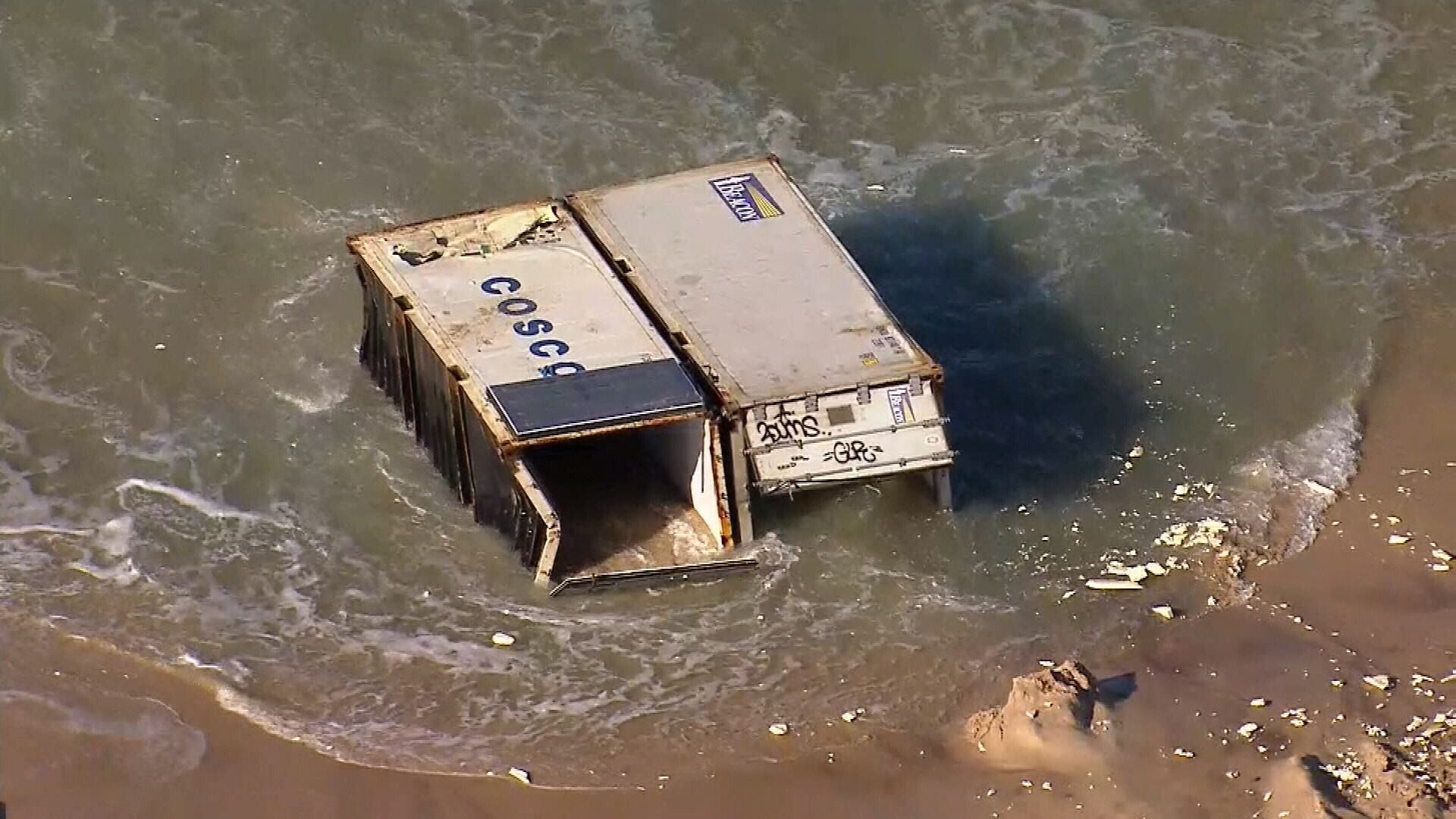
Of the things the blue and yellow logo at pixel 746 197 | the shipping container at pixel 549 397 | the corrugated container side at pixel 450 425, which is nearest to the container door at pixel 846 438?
the shipping container at pixel 549 397

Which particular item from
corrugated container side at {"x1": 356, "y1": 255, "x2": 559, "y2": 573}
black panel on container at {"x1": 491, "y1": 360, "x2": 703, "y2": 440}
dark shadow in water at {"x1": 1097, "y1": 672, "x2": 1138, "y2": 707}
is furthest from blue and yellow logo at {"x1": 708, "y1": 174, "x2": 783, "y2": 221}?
dark shadow in water at {"x1": 1097, "y1": 672, "x2": 1138, "y2": 707}

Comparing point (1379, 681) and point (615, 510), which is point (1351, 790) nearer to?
point (1379, 681)

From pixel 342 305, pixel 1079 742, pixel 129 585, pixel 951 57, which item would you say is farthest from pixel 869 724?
pixel 951 57

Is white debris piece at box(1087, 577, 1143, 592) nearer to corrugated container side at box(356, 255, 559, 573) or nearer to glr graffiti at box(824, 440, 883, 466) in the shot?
glr graffiti at box(824, 440, 883, 466)

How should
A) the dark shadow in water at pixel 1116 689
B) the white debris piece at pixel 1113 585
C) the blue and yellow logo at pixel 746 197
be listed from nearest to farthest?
the dark shadow in water at pixel 1116 689 < the white debris piece at pixel 1113 585 < the blue and yellow logo at pixel 746 197

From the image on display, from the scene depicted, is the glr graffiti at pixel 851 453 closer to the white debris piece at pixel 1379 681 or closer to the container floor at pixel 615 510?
the container floor at pixel 615 510

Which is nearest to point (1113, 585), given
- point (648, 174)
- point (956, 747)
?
point (956, 747)
